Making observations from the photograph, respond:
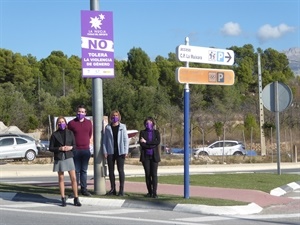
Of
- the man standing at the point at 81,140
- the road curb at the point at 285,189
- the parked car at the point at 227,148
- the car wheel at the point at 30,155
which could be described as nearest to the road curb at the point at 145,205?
the man standing at the point at 81,140

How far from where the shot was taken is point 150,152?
43.4 ft

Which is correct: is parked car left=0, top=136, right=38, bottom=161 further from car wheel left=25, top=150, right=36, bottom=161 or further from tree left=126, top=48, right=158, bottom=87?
tree left=126, top=48, right=158, bottom=87

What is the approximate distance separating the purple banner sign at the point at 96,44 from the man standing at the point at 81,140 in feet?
2.89

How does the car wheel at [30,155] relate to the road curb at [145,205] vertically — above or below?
above

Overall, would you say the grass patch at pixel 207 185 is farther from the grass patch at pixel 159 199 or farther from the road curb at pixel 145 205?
the road curb at pixel 145 205

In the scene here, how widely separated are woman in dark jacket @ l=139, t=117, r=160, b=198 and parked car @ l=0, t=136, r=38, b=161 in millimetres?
20110

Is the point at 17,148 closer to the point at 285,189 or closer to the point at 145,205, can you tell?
the point at 285,189

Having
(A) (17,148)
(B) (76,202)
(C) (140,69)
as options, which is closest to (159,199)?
(B) (76,202)

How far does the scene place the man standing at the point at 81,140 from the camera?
1328cm

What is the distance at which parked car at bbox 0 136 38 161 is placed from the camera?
32281 millimetres

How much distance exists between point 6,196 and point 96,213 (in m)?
3.13

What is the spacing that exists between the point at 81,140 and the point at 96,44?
2.05 metres

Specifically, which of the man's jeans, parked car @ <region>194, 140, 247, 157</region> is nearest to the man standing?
the man's jeans

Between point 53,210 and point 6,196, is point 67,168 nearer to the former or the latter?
point 53,210
